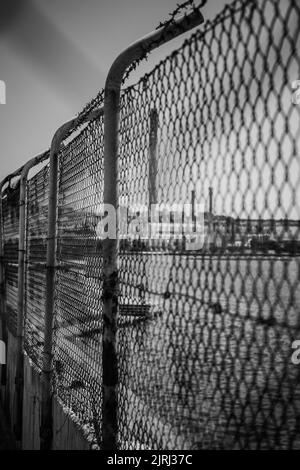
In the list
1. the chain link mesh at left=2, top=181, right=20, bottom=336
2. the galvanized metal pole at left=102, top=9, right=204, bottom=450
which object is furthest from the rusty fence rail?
the chain link mesh at left=2, top=181, right=20, bottom=336

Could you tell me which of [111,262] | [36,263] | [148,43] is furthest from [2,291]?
[148,43]

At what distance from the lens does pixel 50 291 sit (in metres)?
3.46

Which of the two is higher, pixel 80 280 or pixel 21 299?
pixel 80 280

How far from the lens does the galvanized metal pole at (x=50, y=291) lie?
3.27 metres

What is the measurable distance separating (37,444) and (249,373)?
10.9ft

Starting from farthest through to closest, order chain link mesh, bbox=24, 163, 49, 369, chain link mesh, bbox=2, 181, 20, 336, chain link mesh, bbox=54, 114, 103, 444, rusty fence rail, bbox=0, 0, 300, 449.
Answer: chain link mesh, bbox=2, 181, 20, 336
chain link mesh, bbox=24, 163, 49, 369
chain link mesh, bbox=54, 114, 103, 444
rusty fence rail, bbox=0, 0, 300, 449

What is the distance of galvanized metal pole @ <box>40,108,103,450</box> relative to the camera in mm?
3268

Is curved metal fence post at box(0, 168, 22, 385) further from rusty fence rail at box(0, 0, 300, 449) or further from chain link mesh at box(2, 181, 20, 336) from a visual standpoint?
rusty fence rail at box(0, 0, 300, 449)

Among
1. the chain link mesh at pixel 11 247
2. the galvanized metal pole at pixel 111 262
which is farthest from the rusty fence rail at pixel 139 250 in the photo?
the chain link mesh at pixel 11 247

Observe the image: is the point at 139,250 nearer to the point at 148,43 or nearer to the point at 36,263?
the point at 148,43

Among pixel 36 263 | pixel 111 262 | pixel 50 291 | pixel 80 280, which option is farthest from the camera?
pixel 36 263

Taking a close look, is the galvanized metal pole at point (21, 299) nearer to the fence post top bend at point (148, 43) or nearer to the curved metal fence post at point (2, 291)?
the curved metal fence post at point (2, 291)

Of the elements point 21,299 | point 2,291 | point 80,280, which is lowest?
point 2,291
